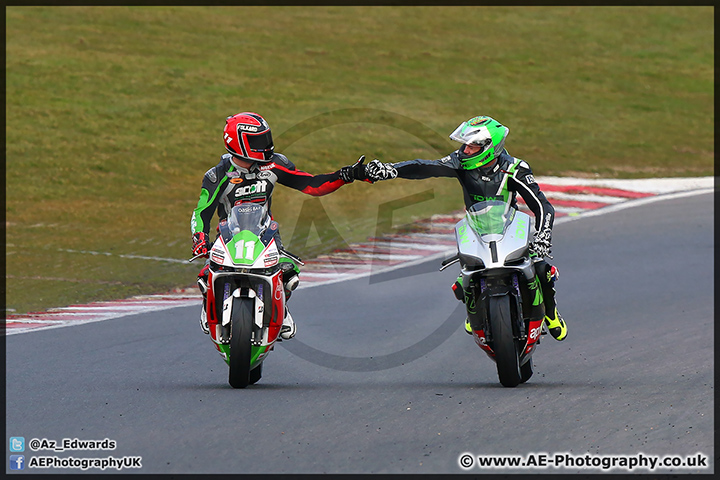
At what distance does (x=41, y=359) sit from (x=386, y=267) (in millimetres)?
5497

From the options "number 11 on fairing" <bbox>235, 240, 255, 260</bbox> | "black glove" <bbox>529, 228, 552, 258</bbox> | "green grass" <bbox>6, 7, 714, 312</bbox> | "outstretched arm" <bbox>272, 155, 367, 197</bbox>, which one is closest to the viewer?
"number 11 on fairing" <bbox>235, 240, 255, 260</bbox>

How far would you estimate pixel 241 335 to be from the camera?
752 centimetres

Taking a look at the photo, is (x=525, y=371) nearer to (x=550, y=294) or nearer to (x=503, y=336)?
(x=550, y=294)

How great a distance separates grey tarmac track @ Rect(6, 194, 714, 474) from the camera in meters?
6.22

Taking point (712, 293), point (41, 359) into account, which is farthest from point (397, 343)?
point (712, 293)

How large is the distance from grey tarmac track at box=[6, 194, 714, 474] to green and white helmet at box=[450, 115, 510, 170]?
1684 mm

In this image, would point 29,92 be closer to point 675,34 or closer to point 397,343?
point 397,343

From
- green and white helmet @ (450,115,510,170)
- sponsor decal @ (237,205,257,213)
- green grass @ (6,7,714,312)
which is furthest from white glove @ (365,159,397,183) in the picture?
green grass @ (6,7,714,312)

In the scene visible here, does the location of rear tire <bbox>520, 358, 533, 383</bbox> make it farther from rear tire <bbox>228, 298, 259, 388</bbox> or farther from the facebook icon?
the facebook icon

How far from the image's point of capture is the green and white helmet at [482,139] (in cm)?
790

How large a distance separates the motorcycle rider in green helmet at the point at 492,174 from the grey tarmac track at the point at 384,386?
1.02m

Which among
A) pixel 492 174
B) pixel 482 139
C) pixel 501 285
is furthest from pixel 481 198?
pixel 501 285

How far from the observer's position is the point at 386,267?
1361 cm

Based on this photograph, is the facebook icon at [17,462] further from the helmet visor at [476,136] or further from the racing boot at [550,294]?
the racing boot at [550,294]
